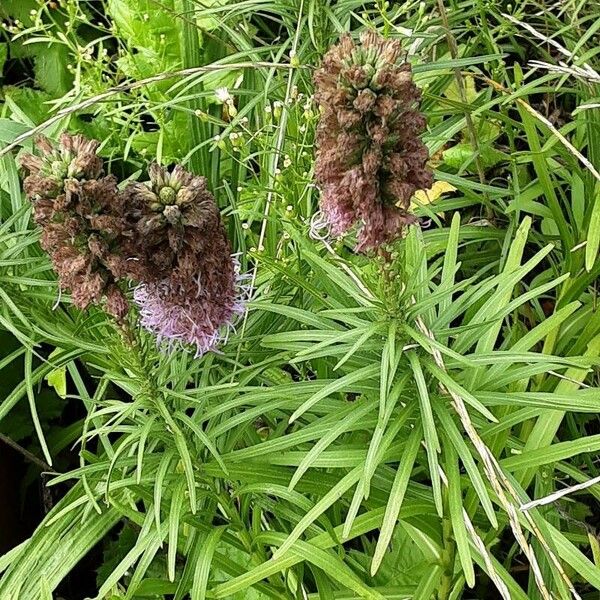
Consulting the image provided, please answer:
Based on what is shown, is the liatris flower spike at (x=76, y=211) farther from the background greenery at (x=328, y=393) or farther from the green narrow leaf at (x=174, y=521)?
the green narrow leaf at (x=174, y=521)

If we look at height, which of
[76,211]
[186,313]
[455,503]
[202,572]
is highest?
[76,211]

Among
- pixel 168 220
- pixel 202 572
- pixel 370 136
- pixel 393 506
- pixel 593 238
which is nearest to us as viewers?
pixel 370 136

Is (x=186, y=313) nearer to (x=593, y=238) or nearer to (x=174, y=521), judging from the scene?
(x=174, y=521)

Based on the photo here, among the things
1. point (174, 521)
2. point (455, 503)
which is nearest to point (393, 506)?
point (455, 503)

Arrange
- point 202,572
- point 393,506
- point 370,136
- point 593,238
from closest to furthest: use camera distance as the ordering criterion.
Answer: point 370,136
point 393,506
point 202,572
point 593,238

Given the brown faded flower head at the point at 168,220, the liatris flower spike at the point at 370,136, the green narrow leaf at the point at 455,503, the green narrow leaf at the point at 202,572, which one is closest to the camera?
the liatris flower spike at the point at 370,136

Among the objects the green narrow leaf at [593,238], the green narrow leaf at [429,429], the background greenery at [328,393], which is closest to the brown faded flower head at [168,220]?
the background greenery at [328,393]

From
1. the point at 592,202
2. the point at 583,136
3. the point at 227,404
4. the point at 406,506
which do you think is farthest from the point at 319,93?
the point at 583,136
